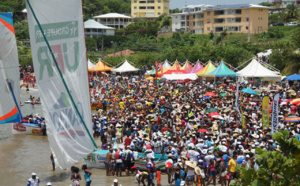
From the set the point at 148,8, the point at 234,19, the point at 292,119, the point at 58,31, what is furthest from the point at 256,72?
the point at 148,8

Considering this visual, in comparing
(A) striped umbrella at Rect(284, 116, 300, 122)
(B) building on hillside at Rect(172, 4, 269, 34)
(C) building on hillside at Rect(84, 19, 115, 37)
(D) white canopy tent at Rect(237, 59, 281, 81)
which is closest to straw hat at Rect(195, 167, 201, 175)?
(A) striped umbrella at Rect(284, 116, 300, 122)

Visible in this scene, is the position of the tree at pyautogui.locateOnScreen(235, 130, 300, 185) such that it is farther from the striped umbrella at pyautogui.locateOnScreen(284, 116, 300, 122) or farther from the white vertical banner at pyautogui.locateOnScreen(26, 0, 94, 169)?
the striped umbrella at pyautogui.locateOnScreen(284, 116, 300, 122)

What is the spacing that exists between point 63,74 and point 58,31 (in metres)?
1.42

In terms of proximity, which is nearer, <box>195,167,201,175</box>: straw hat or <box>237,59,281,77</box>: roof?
<box>195,167,201,175</box>: straw hat

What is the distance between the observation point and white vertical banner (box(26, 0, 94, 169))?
1441 cm

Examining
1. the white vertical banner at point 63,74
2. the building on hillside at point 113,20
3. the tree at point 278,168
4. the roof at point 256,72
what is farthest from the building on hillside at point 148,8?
the tree at point 278,168

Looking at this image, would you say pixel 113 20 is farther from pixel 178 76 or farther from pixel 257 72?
pixel 257 72

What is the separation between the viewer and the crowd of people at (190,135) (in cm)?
1600

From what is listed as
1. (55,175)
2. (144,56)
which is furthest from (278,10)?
(55,175)

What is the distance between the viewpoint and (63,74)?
1494cm

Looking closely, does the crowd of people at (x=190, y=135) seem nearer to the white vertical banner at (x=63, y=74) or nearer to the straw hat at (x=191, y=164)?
the straw hat at (x=191, y=164)

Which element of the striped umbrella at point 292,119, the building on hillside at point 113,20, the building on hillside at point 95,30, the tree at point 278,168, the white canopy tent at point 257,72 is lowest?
the striped umbrella at point 292,119

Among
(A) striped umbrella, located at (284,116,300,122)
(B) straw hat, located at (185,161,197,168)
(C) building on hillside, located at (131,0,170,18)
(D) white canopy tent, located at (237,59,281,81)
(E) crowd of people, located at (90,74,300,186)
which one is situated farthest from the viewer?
(C) building on hillside, located at (131,0,170,18)

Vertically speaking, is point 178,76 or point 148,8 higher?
point 148,8
